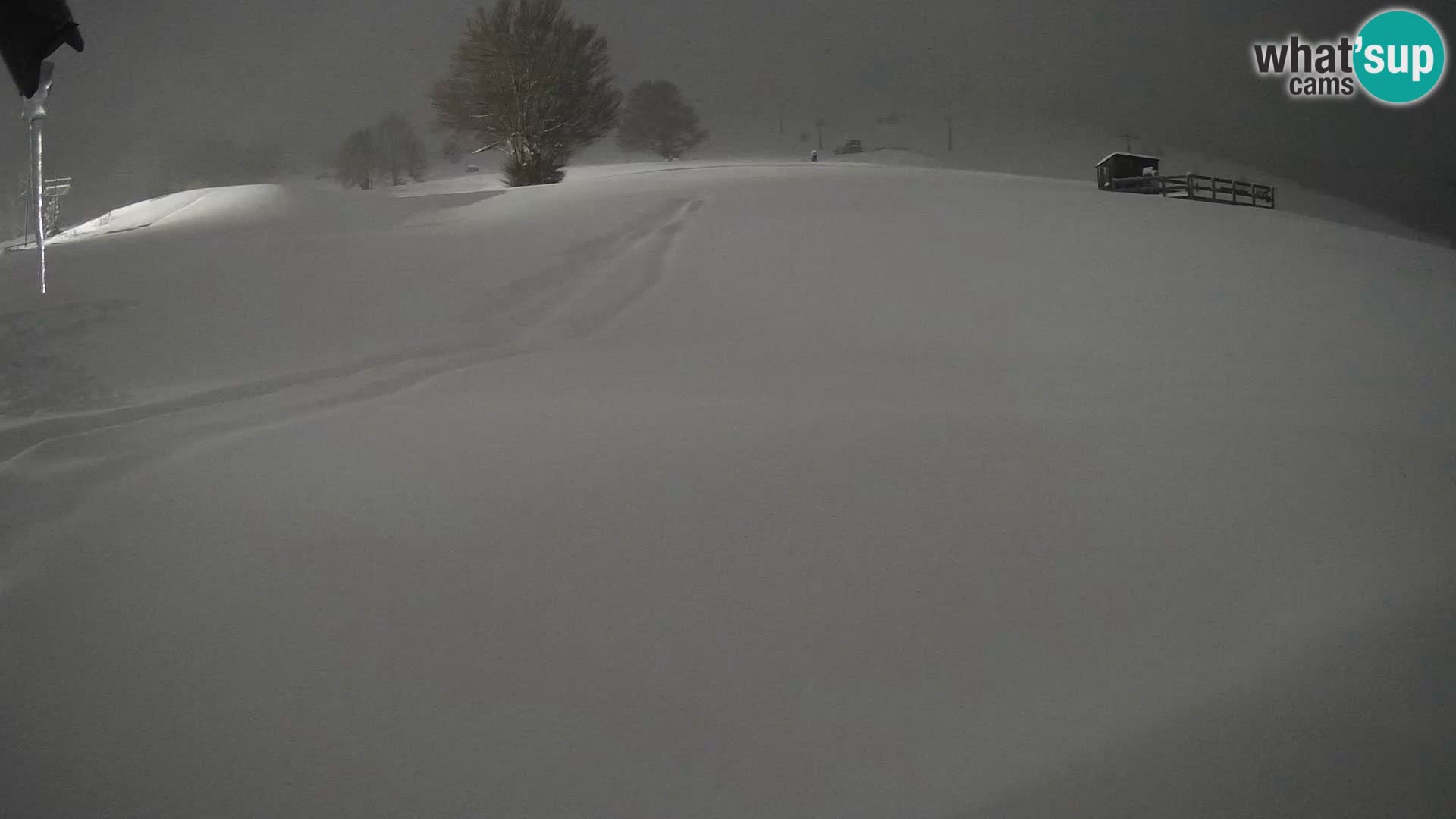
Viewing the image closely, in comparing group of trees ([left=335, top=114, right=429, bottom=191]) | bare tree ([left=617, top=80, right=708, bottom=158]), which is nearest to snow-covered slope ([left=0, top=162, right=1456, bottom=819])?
bare tree ([left=617, top=80, right=708, bottom=158])

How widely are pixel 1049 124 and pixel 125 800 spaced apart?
8268cm

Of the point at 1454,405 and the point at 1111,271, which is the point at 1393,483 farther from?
the point at 1111,271

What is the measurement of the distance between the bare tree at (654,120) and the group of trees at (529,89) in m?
20.1

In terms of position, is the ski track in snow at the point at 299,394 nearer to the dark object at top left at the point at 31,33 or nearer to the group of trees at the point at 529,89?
the dark object at top left at the point at 31,33

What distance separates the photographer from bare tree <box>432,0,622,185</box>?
929 inches

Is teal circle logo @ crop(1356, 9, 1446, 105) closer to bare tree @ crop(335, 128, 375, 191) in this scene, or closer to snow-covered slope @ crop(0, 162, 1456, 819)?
snow-covered slope @ crop(0, 162, 1456, 819)

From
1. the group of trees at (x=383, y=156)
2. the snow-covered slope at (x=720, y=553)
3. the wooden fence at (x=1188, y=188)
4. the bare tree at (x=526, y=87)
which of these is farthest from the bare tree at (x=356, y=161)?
the snow-covered slope at (x=720, y=553)

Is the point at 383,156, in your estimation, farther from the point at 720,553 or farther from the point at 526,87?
the point at 720,553

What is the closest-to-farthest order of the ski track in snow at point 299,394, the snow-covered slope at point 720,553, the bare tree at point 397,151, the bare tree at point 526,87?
the snow-covered slope at point 720,553 < the ski track in snow at point 299,394 < the bare tree at point 526,87 < the bare tree at point 397,151

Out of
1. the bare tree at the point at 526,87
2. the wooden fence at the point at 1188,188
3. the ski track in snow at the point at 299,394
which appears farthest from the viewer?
the bare tree at the point at 526,87

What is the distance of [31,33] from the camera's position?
3207 mm

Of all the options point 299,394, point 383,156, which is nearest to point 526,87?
point 299,394

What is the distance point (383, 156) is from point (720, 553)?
172ft

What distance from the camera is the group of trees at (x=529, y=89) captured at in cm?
2359
